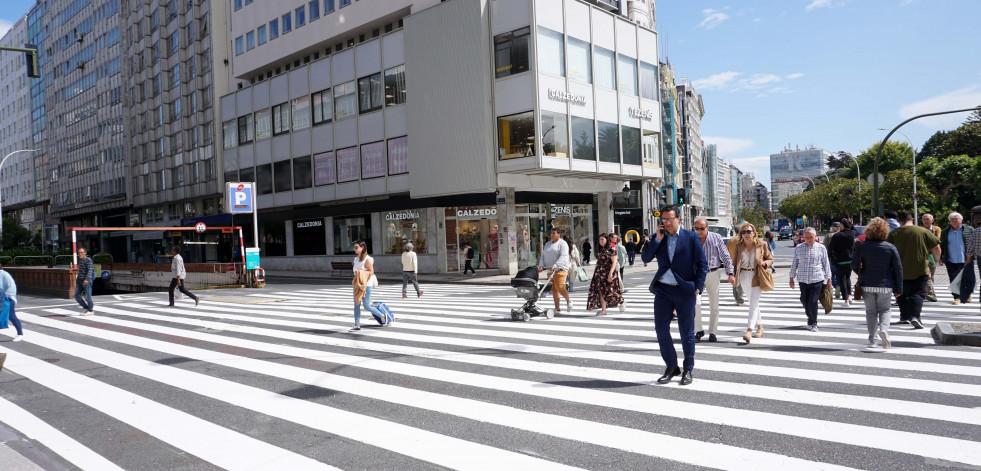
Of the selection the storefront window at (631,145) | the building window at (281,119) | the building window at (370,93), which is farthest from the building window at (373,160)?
the storefront window at (631,145)

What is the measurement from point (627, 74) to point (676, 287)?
A: 24.6 m

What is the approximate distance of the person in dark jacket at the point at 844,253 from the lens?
12.0 metres

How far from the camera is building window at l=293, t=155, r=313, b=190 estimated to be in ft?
119

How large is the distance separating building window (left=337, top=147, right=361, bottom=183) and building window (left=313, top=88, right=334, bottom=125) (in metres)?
2.27

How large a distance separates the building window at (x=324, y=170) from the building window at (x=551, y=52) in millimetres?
14730

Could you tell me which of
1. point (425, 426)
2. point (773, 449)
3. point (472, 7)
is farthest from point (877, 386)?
point (472, 7)

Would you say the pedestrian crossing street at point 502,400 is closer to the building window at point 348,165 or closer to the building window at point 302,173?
the building window at point 348,165

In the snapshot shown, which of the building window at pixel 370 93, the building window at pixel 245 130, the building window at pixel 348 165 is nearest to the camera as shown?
the building window at pixel 370 93

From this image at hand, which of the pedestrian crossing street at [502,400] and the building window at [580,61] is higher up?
the building window at [580,61]

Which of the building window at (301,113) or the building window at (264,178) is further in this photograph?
the building window at (264,178)

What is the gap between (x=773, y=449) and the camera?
436 cm

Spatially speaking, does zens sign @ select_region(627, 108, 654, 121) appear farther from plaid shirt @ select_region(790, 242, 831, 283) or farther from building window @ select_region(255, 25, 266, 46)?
building window @ select_region(255, 25, 266, 46)

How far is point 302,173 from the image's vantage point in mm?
36812

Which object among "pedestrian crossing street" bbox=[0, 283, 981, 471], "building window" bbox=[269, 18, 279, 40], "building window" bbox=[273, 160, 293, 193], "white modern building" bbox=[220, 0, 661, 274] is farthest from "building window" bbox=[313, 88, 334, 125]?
"pedestrian crossing street" bbox=[0, 283, 981, 471]
